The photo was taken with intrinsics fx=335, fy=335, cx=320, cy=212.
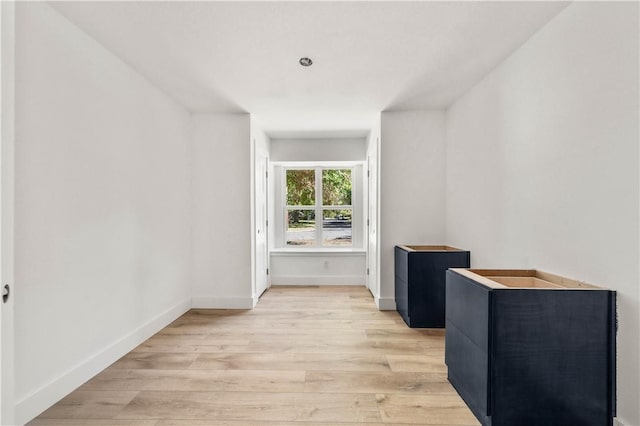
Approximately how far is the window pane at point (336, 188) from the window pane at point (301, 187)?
0.20m

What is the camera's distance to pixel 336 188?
5.82 meters

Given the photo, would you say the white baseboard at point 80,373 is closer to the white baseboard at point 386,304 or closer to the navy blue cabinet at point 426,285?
the white baseboard at point 386,304

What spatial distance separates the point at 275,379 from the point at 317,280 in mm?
3107

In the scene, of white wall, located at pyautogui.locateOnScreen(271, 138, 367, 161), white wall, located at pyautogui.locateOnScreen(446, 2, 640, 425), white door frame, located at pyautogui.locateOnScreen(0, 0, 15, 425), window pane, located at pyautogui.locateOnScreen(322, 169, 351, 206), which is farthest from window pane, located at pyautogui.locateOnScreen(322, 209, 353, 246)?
white door frame, located at pyautogui.locateOnScreen(0, 0, 15, 425)

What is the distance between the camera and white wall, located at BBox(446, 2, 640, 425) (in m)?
1.64

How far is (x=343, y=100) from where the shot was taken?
12.0 ft

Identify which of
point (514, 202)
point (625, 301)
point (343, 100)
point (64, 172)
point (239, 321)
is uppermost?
point (343, 100)

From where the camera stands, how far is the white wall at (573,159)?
5.37 feet

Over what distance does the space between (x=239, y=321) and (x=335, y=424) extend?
2.03 meters

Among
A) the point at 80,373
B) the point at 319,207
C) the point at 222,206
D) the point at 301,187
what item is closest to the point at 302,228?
the point at 319,207

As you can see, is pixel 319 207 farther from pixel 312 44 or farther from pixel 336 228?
pixel 312 44

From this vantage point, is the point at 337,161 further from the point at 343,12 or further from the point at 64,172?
the point at 64,172

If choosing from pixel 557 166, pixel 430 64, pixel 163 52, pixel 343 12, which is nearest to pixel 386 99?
pixel 430 64

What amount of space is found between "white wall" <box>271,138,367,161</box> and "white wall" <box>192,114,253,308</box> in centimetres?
141
